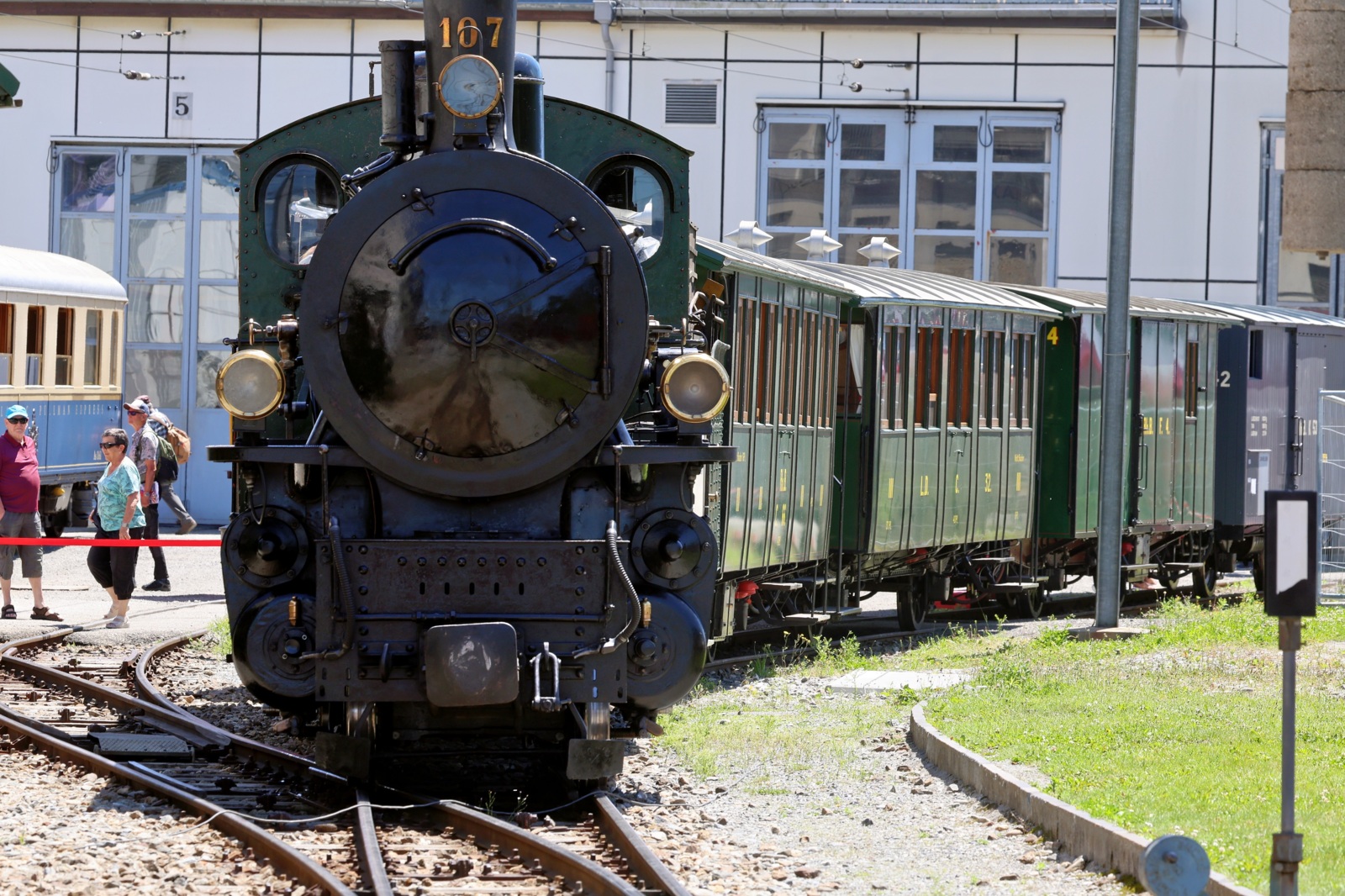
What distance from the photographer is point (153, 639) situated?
45.4 feet

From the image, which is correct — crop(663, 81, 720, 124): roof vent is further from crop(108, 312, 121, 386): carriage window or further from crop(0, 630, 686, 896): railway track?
crop(0, 630, 686, 896): railway track

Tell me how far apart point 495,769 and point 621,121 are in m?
2.99

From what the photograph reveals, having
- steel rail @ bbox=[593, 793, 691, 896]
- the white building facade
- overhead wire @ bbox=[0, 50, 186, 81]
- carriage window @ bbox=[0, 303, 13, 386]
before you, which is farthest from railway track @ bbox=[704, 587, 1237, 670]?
overhead wire @ bbox=[0, 50, 186, 81]

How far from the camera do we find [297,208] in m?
→ 8.59

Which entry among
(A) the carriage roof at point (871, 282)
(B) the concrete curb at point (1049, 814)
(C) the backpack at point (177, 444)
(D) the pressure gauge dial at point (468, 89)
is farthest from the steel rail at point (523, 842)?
(C) the backpack at point (177, 444)

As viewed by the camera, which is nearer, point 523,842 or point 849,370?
point 523,842

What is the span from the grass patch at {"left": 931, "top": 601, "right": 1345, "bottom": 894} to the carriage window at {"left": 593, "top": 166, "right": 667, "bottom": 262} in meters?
2.84

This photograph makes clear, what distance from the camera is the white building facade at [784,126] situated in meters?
25.5

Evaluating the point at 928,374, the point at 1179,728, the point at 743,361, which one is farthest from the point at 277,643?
the point at 928,374

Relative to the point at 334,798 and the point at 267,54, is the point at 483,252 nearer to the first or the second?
the point at 334,798

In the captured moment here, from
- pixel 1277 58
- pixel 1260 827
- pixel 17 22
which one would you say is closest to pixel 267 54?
pixel 17 22

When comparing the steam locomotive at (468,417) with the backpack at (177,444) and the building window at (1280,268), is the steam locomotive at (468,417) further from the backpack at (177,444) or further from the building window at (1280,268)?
the building window at (1280,268)

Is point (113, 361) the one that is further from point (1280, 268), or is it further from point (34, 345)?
point (1280, 268)

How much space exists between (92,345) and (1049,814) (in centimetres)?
1790
